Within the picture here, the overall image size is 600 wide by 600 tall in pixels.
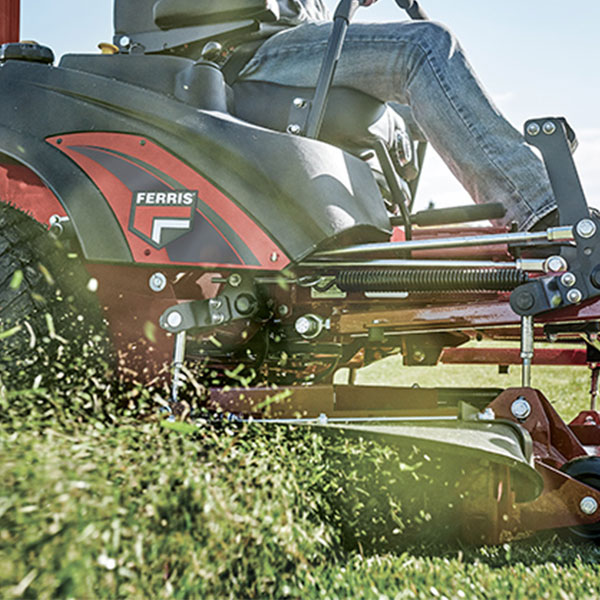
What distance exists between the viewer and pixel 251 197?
2.17 meters

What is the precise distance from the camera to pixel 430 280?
227cm

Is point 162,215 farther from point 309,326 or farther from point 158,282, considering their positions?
point 309,326

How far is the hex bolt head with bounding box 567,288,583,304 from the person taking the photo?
198 cm

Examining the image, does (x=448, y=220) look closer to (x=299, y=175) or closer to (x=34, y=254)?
(x=299, y=175)

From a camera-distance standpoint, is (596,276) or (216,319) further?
(216,319)

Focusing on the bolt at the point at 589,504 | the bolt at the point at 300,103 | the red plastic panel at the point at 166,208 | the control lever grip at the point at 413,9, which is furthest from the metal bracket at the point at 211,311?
the control lever grip at the point at 413,9

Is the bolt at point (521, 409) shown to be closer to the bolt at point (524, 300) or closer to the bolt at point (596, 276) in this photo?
the bolt at point (524, 300)

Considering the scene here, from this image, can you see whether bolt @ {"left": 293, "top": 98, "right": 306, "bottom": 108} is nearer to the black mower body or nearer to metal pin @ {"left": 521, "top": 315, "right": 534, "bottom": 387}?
the black mower body

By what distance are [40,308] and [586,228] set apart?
1626mm

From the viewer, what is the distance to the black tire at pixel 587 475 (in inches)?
80.7

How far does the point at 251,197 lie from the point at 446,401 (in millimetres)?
1595

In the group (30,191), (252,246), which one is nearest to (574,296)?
(252,246)

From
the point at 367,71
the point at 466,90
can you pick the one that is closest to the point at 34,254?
the point at 367,71

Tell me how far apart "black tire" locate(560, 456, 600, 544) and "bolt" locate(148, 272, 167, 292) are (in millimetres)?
1338
